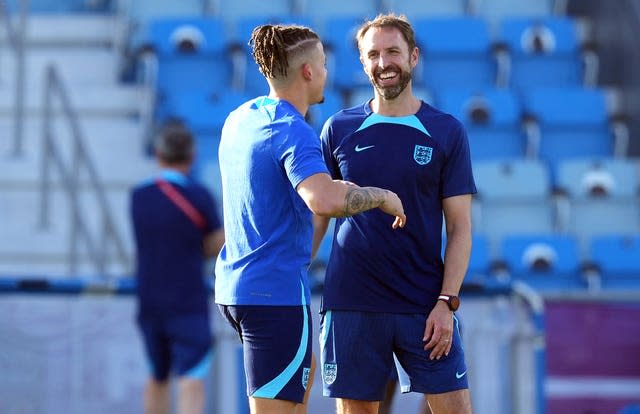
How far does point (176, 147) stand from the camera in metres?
7.67

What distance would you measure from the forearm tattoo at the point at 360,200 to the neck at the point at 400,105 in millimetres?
609

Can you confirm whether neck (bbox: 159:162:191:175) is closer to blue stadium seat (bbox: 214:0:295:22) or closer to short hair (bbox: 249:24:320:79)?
short hair (bbox: 249:24:320:79)

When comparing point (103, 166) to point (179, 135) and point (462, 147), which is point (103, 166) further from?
point (462, 147)

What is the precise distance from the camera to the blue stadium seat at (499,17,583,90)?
40.1 feet

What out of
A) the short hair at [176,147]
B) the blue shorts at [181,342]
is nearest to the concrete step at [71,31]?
the short hair at [176,147]

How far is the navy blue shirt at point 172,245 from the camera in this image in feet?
24.7

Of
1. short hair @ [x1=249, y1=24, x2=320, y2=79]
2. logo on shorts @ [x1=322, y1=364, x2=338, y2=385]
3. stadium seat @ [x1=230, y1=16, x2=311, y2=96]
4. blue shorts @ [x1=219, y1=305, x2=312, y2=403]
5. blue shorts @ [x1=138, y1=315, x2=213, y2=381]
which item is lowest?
blue shorts @ [x1=138, y1=315, x2=213, y2=381]

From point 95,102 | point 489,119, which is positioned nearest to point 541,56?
point 489,119

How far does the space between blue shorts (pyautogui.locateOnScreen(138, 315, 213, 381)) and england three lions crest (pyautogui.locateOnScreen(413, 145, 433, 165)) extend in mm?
2947

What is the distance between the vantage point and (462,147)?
16.5 feet

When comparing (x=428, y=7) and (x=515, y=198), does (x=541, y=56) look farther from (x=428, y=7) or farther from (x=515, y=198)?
(x=515, y=198)

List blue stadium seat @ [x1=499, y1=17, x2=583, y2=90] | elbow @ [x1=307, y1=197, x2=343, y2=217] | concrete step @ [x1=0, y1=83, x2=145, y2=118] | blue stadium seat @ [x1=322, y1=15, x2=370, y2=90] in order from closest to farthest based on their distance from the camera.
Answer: elbow @ [x1=307, y1=197, x2=343, y2=217]
concrete step @ [x1=0, y1=83, x2=145, y2=118]
blue stadium seat @ [x1=322, y1=15, x2=370, y2=90]
blue stadium seat @ [x1=499, y1=17, x2=583, y2=90]

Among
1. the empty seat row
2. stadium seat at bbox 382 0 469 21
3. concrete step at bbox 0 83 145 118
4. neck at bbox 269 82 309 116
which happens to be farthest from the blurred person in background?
stadium seat at bbox 382 0 469 21

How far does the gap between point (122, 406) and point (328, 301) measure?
3.36 m
